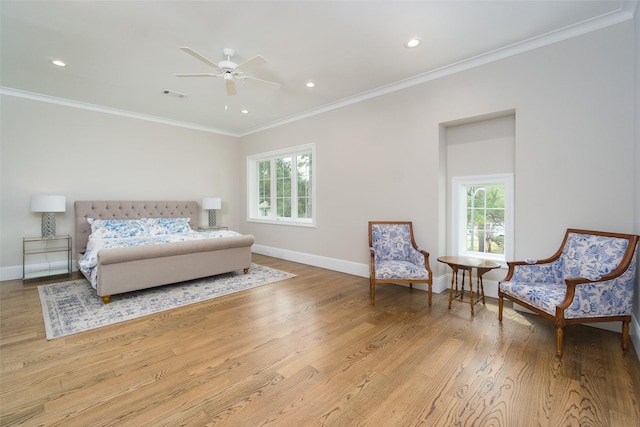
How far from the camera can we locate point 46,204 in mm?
4309

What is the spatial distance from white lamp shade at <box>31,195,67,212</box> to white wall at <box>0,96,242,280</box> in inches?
16.7

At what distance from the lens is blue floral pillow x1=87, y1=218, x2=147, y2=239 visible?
15.2 feet

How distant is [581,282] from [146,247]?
14.7ft

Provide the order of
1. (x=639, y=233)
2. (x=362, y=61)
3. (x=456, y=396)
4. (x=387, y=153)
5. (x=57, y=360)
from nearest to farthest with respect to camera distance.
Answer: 1. (x=456, y=396)
2. (x=57, y=360)
3. (x=639, y=233)
4. (x=362, y=61)
5. (x=387, y=153)

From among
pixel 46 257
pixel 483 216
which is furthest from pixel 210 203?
pixel 483 216

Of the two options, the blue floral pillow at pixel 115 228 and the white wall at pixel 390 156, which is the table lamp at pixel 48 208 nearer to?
the white wall at pixel 390 156

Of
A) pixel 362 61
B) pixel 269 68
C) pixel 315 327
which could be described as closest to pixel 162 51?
pixel 269 68

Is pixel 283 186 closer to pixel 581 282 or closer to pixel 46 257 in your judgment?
pixel 46 257

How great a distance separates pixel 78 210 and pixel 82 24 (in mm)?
3242

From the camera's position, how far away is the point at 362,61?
3432mm

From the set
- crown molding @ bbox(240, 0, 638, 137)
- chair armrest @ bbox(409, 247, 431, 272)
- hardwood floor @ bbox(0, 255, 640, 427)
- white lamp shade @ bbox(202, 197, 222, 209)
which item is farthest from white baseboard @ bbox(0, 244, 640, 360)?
crown molding @ bbox(240, 0, 638, 137)

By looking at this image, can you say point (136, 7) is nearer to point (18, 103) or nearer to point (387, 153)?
point (387, 153)

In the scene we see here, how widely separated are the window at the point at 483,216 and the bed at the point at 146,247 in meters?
3.16

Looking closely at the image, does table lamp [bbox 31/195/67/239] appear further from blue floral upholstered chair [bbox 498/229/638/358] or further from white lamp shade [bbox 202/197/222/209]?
blue floral upholstered chair [bbox 498/229/638/358]
